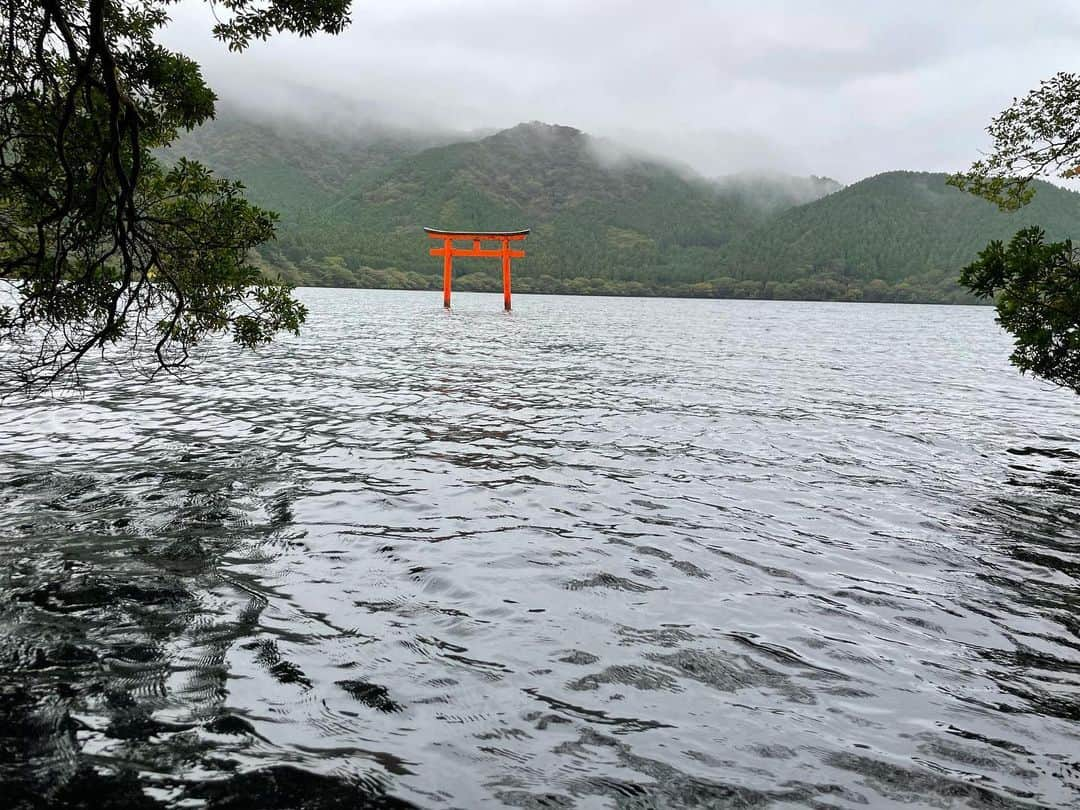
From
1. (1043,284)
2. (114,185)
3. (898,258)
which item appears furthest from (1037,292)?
(898,258)

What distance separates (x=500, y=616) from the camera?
6.29m

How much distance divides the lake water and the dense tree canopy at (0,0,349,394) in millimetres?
2528

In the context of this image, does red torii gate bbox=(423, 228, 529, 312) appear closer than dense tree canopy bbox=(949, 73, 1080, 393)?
No

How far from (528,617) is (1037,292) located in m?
8.92

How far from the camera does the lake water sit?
4086 mm

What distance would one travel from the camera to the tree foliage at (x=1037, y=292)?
9992mm

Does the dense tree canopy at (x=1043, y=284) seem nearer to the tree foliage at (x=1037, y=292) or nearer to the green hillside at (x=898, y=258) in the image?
the tree foliage at (x=1037, y=292)

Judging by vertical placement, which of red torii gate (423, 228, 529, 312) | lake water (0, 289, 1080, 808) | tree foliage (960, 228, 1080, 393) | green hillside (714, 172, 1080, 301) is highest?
green hillside (714, 172, 1080, 301)

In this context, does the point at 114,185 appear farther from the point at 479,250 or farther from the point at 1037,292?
the point at 479,250

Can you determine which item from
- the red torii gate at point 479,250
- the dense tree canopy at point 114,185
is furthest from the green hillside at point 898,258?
the dense tree canopy at point 114,185

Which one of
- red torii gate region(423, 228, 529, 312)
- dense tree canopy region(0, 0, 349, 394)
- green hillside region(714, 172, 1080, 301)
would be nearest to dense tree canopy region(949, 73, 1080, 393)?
dense tree canopy region(0, 0, 349, 394)

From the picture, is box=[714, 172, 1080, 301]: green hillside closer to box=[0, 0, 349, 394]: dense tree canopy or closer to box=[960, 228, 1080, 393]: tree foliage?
box=[960, 228, 1080, 393]: tree foliage

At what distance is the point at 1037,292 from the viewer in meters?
10.3

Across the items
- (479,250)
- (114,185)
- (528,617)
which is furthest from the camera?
(479,250)
